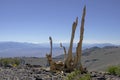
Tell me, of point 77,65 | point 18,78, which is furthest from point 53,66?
point 18,78

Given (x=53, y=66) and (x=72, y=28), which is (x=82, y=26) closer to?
(x=72, y=28)

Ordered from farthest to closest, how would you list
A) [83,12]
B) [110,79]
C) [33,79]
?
[83,12]
[110,79]
[33,79]

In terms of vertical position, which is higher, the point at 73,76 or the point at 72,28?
the point at 72,28

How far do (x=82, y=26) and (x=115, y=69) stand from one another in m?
4.64

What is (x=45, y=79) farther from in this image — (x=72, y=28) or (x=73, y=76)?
(x=72, y=28)

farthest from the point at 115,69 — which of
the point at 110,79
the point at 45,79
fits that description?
the point at 45,79

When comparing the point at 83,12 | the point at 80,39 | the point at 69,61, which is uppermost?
the point at 83,12

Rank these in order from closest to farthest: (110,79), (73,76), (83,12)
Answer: (73,76), (110,79), (83,12)

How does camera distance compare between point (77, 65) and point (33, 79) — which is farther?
point (77, 65)

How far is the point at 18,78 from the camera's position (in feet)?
59.9

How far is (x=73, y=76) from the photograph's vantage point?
14.9 m

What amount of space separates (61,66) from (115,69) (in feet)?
15.3

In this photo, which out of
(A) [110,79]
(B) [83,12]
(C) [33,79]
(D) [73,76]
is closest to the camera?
(D) [73,76]

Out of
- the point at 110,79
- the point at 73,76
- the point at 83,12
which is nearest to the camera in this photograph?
the point at 73,76
